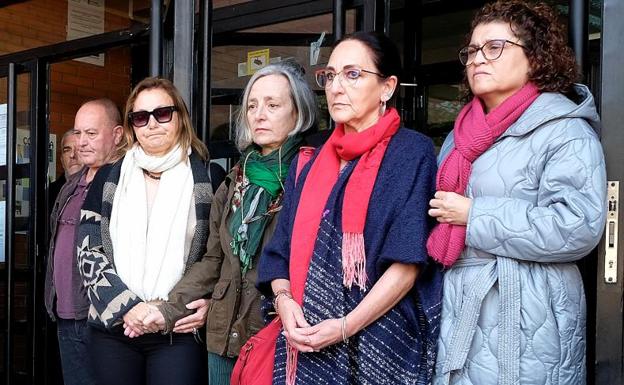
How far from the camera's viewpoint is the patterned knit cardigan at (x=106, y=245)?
277cm

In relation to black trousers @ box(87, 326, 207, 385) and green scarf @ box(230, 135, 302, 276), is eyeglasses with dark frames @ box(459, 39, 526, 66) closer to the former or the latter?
green scarf @ box(230, 135, 302, 276)

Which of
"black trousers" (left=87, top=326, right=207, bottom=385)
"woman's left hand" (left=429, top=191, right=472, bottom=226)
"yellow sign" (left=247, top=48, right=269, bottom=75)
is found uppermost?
"yellow sign" (left=247, top=48, right=269, bottom=75)

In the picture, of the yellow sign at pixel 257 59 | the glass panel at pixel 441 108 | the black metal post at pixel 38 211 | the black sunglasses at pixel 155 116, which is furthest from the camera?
the black metal post at pixel 38 211

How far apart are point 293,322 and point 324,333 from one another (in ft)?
0.40

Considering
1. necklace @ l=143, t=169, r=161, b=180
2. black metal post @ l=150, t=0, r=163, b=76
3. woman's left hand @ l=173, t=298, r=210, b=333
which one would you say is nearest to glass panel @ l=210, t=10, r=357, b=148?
black metal post @ l=150, t=0, r=163, b=76

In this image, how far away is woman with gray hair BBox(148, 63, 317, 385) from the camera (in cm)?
265

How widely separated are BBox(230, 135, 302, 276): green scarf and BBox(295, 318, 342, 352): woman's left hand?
0.52 m

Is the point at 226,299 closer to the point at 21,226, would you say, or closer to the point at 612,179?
the point at 612,179

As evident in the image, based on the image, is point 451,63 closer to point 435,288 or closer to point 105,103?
point 105,103

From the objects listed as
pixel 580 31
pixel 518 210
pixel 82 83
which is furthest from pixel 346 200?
pixel 82 83

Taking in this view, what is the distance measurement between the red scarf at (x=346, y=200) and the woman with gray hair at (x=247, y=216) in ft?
1.08

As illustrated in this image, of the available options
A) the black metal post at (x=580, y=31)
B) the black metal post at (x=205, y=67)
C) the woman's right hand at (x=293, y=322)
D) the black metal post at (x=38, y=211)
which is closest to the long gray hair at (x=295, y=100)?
the woman's right hand at (x=293, y=322)

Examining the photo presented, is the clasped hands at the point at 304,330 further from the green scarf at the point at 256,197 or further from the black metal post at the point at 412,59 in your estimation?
the black metal post at the point at 412,59

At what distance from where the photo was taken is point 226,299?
2.66 m
